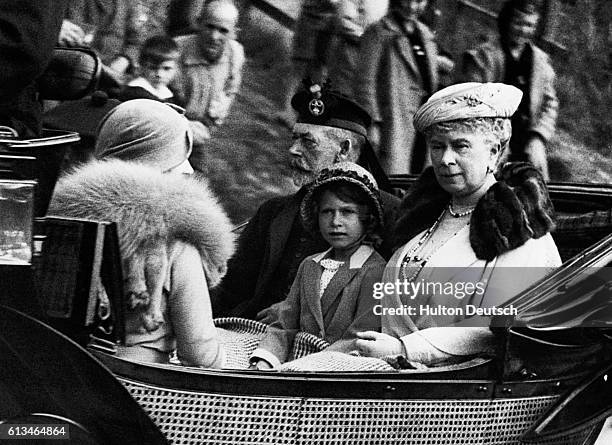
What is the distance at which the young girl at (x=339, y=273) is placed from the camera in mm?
3402

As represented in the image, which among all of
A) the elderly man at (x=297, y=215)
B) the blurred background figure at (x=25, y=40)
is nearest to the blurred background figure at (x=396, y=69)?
the elderly man at (x=297, y=215)

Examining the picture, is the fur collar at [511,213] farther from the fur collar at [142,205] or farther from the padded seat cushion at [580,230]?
the fur collar at [142,205]

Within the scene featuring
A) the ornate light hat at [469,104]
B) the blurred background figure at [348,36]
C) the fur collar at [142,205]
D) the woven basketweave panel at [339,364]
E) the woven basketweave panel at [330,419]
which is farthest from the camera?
the blurred background figure at [348,36]

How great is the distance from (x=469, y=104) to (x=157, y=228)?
1.00m

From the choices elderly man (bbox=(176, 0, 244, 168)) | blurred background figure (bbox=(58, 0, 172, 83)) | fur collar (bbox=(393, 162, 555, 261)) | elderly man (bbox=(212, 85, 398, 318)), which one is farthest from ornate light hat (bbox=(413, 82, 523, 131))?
blurred background figure (bbox=(58, 0, 172, 83))

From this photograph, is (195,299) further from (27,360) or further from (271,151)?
(271,151)

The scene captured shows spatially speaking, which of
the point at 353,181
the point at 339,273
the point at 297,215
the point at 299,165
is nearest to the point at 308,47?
the point at 299,165

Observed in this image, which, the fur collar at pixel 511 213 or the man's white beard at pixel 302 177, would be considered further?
the man's white beard at pixel 302 177

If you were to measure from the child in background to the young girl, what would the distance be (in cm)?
86

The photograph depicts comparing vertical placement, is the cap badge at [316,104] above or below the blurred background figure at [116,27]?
below

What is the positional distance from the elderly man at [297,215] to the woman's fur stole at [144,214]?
989mm

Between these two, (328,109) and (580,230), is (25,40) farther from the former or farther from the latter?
(580,230)

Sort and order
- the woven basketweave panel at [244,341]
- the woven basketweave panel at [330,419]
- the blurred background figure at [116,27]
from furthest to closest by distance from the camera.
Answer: the blurred background figure at [116,27]
the woven basketweave panel at [244,341]
the woven basketweave panel at [330,419]

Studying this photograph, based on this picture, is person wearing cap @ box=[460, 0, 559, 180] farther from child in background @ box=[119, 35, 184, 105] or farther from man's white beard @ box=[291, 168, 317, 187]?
child in background @ box=[119, 35, 184, 105]
